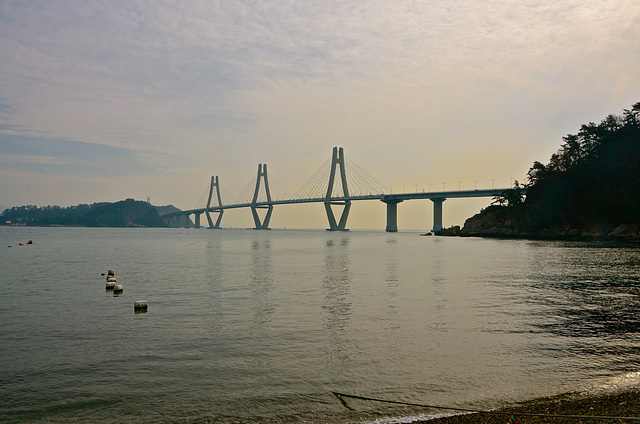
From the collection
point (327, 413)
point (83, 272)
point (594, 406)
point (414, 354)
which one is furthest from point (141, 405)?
point (83, 272)

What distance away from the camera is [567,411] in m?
7.18

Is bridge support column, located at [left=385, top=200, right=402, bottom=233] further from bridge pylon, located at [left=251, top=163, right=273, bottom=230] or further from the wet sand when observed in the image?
the wet sand

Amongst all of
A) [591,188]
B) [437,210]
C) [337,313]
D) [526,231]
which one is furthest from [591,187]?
[337,313]

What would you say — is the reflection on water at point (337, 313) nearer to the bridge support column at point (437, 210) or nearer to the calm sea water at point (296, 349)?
the calm sea water at point (296, 349)

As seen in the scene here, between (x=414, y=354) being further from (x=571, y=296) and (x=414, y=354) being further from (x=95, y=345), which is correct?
(x=571, y=296)

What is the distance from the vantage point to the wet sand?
265 inches

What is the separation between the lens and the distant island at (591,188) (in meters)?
74.2

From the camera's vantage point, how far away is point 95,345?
11.7 metres

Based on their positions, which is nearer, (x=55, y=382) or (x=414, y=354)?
(x=55, y=382)

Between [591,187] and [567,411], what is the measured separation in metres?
88.6

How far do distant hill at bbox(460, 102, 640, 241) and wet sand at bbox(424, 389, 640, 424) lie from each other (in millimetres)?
75518

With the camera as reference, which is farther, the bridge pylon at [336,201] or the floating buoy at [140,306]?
the bridge pylon at [336,201]

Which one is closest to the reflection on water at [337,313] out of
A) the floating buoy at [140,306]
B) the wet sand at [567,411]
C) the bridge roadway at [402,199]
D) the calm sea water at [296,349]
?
the calm sea water at [296,349]

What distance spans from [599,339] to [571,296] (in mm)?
8930
